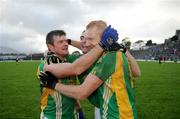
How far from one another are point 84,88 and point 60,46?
1.51 metres

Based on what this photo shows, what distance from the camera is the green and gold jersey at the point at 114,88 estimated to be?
13.6 ft

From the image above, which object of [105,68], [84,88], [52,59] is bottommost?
[84,88]

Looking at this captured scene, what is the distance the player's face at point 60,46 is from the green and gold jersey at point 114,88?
1512mm

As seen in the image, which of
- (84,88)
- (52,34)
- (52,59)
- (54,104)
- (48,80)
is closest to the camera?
(84,88)

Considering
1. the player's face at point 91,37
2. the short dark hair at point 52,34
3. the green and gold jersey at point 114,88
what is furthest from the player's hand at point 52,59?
the green and gold jersey at point 114,88

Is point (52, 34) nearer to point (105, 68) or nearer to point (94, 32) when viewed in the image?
point (94, 32)

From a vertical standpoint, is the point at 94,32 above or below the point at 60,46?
above

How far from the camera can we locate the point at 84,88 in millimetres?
4273

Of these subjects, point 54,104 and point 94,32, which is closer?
point 94,32

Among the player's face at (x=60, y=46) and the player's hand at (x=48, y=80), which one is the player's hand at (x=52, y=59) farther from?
the player's hand at (x=48, y=80)

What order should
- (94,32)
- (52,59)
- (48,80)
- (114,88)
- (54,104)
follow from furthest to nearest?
(54,104), (52,59), (48,80), (94,32), (114,88)

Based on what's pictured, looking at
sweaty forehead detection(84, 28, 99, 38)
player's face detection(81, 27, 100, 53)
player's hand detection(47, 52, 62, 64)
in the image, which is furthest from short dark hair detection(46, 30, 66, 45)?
sweaty forehead detection(84, 28, 99, 38)

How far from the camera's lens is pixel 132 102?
4281mm

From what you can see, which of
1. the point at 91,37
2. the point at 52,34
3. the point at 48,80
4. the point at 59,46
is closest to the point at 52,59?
the point at 59,46
